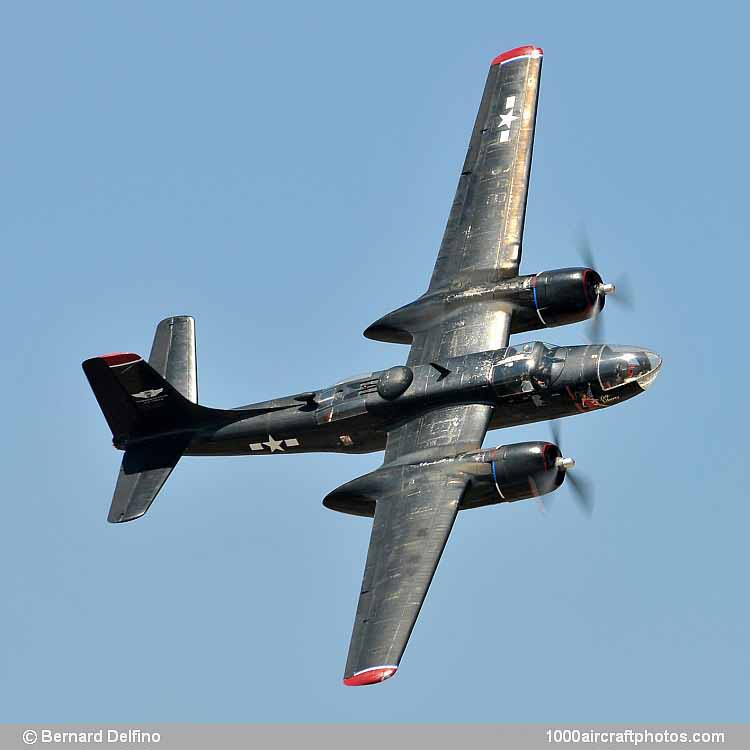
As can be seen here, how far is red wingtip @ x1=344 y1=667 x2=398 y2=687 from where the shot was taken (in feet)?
181

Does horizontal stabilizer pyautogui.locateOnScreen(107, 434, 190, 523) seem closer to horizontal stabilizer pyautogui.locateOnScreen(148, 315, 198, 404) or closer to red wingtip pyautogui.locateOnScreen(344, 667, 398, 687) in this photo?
horizontal stabilizer pyautogui.locateOnScreen(148, 315, 198, 404)

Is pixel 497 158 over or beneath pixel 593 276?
over

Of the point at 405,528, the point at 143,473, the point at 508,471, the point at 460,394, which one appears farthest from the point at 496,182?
the point at 143,473

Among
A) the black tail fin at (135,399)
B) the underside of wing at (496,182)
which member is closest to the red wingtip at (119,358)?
the black tail fin at (135,399)

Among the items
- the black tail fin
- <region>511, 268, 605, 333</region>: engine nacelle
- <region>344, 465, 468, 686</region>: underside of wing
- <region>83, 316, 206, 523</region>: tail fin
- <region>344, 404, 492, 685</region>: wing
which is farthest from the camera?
the black tail fin

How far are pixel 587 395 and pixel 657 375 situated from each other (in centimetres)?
255

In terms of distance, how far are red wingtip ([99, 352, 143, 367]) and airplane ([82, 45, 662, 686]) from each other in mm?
71

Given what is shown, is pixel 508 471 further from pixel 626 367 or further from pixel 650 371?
pixel 650 371

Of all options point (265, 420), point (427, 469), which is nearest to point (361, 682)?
point (427, 469)

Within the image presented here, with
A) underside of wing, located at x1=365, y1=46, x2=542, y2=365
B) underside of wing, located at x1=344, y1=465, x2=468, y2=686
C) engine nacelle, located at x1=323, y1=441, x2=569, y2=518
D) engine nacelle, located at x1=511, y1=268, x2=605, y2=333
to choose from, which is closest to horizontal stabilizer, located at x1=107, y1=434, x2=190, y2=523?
underside of wing, located at x1=365, y1=46, x2=542, y2=365

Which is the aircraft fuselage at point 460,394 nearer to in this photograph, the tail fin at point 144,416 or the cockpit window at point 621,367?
the cockpit window at point 621,367

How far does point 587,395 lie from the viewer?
6253cm

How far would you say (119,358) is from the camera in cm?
6519

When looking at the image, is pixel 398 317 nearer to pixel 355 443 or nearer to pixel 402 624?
pixel 355 443
